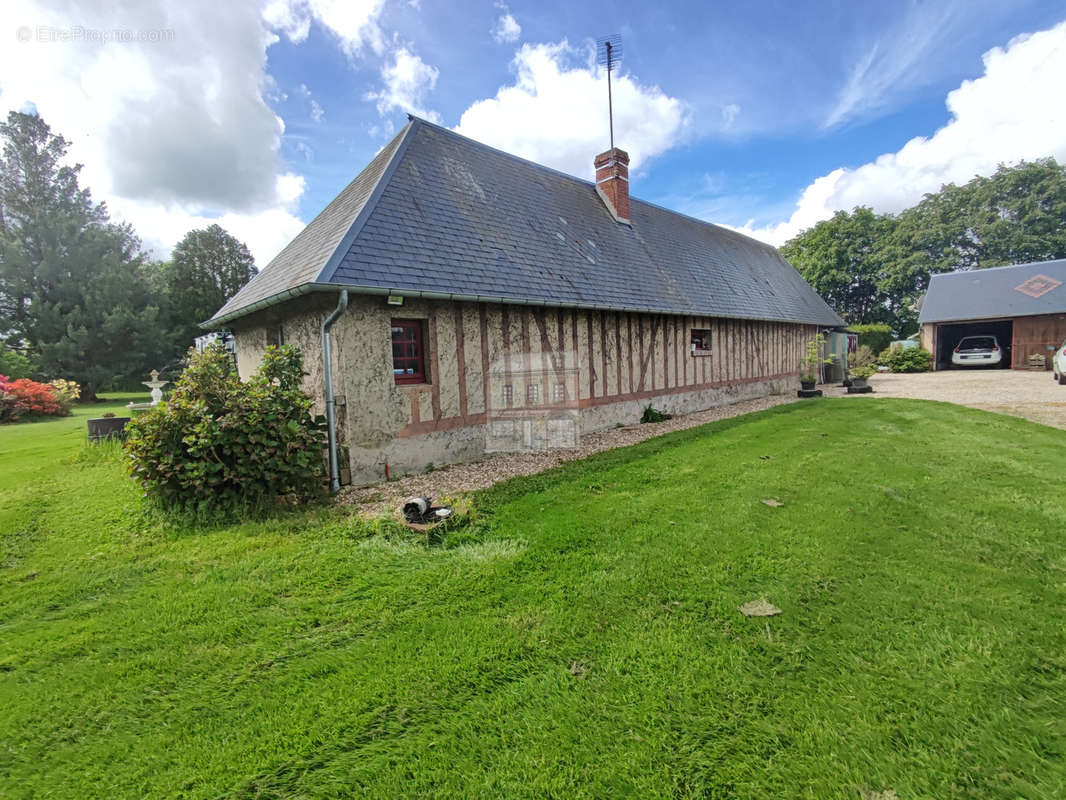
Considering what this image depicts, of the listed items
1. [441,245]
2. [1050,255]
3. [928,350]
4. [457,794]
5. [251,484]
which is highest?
[1050,255]

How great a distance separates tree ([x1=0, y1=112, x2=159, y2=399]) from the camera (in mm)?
20594

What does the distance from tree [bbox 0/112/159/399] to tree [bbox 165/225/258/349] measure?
4740mm

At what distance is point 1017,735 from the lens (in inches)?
67.0

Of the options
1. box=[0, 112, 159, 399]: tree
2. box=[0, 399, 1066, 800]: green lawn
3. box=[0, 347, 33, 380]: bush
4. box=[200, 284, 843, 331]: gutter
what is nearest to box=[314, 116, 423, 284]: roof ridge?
box=[200, 284, 843, 331]: gutter

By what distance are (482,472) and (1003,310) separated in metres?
26.4

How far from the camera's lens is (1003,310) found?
66.7ft

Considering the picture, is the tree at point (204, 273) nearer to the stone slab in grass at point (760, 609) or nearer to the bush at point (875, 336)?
the stone slab in grass at point (760, 609)

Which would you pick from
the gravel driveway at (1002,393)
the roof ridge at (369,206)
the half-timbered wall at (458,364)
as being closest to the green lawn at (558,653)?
the half-timbered wall at (458,364)

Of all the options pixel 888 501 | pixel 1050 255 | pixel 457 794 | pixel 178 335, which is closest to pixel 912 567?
pixel 888 501

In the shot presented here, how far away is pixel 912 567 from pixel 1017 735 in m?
1.48

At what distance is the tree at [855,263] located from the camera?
32656 mm

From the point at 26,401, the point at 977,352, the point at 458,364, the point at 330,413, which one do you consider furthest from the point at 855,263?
the point at 26,401

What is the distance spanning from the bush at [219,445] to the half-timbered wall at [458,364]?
3.06 ft

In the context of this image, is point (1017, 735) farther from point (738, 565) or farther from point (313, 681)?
point (313, 681)
